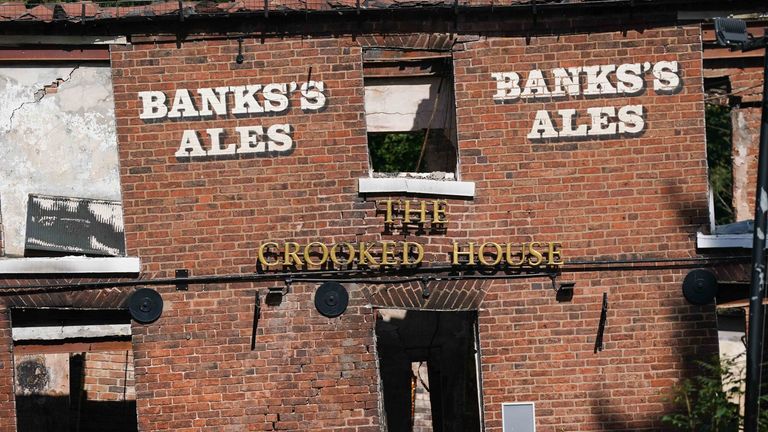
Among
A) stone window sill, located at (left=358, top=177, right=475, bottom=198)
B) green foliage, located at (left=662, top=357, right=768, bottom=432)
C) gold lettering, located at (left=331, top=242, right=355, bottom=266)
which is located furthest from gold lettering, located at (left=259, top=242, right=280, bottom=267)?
green foliage, located at (left=662, top=357, right=768, bottom=432)

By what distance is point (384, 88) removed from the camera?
13992mm

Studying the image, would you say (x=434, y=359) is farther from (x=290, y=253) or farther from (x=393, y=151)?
(x=393, y=151)

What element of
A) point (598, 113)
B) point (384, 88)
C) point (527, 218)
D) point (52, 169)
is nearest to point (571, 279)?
point (527, 218)

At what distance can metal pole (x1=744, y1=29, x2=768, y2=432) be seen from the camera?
33.2ft

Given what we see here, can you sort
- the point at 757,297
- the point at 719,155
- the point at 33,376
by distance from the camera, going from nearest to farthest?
the point at 757,297 → the point at 33,376 → the point at 719,155

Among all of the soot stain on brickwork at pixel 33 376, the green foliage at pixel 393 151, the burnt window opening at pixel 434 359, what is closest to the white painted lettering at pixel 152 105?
the burnt window opening at pixel 434 359

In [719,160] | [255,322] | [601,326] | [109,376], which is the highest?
[719,160]

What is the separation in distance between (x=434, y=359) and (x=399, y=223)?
5453 millimetres

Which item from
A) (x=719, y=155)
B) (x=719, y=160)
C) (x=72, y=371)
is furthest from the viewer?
(x=719, y=155)

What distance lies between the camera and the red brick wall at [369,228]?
12.9m

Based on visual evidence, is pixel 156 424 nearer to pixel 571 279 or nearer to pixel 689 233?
A: pixel 571 279

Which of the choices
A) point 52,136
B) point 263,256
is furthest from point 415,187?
point 52,136

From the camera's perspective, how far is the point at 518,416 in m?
12.9

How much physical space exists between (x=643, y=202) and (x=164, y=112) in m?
5.04
